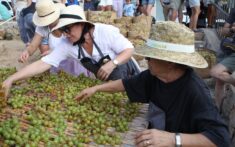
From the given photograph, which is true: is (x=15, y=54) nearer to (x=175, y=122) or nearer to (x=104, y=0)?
(x=104, y=0)

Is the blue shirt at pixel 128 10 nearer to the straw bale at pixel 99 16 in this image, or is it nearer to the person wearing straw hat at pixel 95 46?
the straw bale at pixel 99 16

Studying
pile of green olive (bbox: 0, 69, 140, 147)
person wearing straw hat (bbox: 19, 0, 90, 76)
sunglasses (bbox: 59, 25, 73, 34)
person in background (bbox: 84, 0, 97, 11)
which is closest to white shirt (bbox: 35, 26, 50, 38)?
person wearing straw hat (bbox: 19, 0, 90, 76)

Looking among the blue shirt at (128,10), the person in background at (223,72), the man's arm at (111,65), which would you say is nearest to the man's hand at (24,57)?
the man's arm at (111,65)

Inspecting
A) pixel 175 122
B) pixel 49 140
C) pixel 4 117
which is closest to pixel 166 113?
pixel 175 122

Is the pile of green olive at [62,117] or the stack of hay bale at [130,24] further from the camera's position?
the stack of hay bale at [130,24]

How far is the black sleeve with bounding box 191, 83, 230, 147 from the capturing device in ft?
7.41

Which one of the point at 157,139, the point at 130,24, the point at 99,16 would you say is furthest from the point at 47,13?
the point at 130,24

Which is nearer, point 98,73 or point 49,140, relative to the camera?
point 49,140

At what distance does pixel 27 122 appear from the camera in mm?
2770

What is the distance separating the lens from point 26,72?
3.70 metres

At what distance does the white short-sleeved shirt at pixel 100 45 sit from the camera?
396 cm

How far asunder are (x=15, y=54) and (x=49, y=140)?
7647 millimetres

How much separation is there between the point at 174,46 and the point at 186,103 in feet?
1.33

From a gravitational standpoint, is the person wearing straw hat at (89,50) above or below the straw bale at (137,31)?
above
